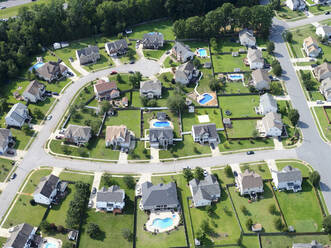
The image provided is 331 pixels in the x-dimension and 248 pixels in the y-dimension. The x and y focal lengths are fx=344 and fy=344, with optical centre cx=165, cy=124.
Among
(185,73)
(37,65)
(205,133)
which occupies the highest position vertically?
(37,65)

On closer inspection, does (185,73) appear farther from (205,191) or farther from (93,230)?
(93,230)

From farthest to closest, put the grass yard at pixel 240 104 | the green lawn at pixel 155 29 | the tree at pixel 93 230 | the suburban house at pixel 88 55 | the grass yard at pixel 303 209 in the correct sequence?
the green lawn at pixel 155 29 < the suburban house at pixel 88 55 < the grass yard at pixel 240 104 < the grass yard at pixel 303 209 < the tree at pixel 93 230

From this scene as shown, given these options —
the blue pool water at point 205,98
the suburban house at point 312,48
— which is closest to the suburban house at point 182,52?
the blue pool water at point 205,98

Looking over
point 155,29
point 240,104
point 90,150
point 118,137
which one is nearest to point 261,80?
point 240,104

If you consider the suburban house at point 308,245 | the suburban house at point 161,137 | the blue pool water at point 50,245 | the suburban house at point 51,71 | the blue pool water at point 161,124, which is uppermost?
the suburban house at point 51,71

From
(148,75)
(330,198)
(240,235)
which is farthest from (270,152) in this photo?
(148,75)

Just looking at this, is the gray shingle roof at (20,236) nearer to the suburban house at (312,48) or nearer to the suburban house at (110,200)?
the suburban house at (110,200)

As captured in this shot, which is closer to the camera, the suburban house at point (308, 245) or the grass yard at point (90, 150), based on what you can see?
the suburban house at point (308, 245)

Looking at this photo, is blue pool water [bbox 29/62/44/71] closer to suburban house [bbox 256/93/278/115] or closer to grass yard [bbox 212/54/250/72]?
grass yard [bbox 212/54/250/72]
